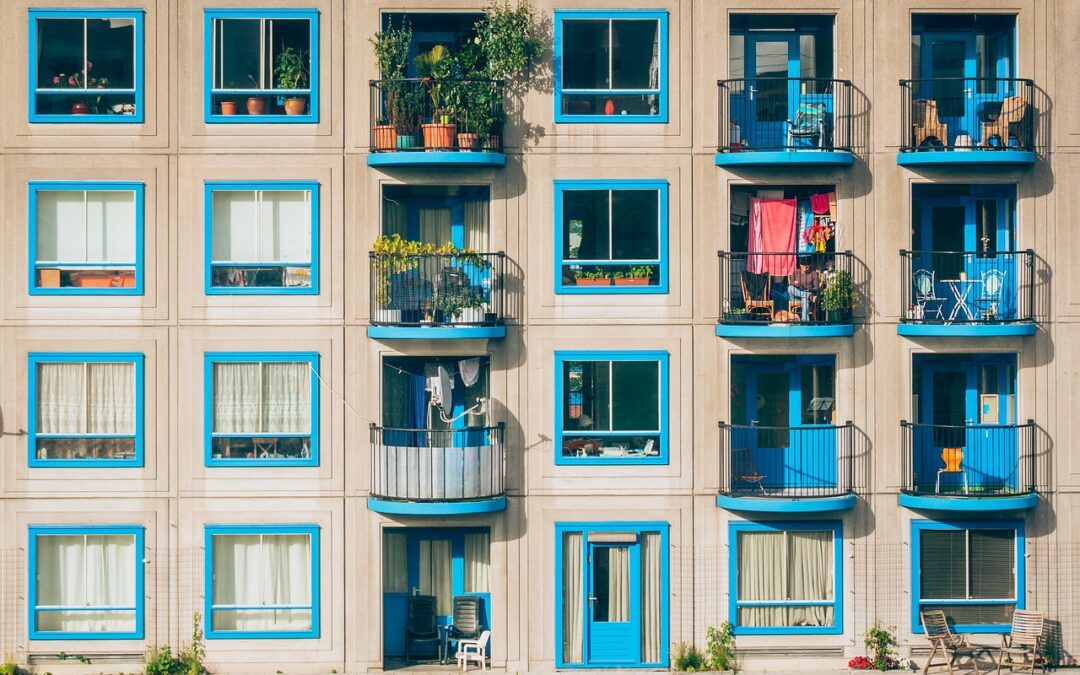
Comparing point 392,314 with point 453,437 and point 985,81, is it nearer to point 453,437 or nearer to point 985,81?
point 453,437

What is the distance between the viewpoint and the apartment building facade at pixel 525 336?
944 inches

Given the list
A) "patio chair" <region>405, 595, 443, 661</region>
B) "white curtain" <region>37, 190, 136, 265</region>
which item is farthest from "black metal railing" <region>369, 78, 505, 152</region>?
"patio chair" <region>405, 595, 443, 661</region>

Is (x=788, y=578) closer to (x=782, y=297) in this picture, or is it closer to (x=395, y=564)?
(x=782, y=297)

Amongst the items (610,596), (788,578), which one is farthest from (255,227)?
(788,578)

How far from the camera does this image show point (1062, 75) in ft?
80.4

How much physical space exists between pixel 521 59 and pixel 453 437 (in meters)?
6.72

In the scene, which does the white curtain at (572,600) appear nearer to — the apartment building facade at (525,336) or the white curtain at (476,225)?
the apartment building facade at (525,336)

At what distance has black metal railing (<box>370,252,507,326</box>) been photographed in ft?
77.7

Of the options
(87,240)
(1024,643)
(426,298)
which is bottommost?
(1024,643)

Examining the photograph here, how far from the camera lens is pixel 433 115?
2391 centimetres

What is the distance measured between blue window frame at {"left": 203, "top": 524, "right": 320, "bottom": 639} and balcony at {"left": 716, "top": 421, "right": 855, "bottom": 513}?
7505 mm

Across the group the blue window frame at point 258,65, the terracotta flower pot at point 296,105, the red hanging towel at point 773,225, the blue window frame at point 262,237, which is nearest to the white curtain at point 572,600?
the red hanging towel at point 773,225

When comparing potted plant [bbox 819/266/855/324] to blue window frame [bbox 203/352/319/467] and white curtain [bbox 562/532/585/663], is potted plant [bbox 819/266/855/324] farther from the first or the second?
blue window frame [bbox 203/352/319/467]

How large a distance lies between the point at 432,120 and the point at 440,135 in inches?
14.9
